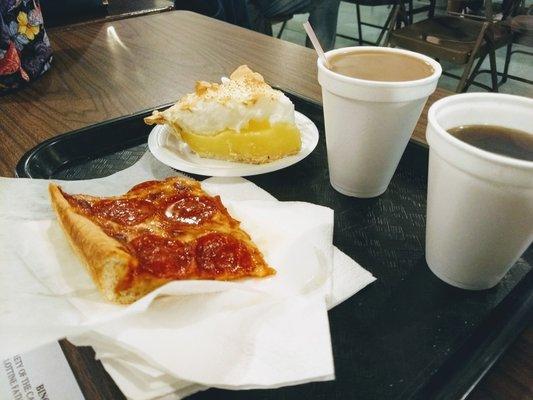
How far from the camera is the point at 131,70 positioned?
74.0 inches

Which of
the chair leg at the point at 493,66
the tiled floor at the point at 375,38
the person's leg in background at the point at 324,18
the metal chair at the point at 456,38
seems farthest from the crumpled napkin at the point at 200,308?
the tiled floor at the point at 375,38

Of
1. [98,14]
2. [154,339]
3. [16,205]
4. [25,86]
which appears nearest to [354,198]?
[154,339]

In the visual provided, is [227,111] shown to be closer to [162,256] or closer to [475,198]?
[162,256]

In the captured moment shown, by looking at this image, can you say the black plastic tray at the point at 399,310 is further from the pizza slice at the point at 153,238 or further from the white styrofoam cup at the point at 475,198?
the pizza slice at the point at 153,238

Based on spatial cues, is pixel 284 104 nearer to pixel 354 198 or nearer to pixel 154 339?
pixel 354 198

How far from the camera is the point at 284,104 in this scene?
4.26 feet

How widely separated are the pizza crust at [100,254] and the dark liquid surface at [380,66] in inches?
25.5

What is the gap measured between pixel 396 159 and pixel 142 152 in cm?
77

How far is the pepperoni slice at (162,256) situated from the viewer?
0.82 metres

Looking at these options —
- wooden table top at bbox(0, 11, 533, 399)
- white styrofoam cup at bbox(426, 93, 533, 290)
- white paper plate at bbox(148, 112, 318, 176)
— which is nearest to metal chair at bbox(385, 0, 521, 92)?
wooden table top at bbox(0, 11, 533, 399)

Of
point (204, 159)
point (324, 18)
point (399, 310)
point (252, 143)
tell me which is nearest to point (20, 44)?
point (204, 159)

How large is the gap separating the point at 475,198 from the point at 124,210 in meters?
0.72

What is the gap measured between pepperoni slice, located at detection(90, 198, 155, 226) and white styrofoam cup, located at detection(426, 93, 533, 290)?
62cm

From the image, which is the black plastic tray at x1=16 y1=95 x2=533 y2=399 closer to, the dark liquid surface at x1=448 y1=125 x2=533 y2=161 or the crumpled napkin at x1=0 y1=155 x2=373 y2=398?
the crumpled napkin at x1=0 y1=155 x2=373 y2=398
